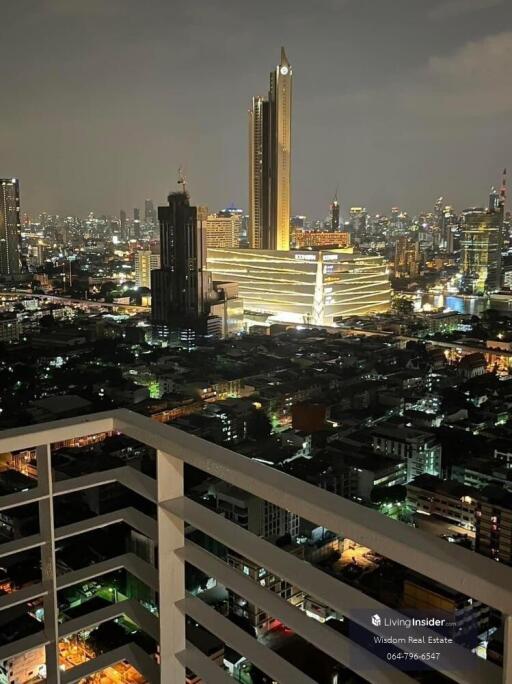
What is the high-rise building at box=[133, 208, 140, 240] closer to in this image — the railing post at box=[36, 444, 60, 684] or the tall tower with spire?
the tall tower with spire

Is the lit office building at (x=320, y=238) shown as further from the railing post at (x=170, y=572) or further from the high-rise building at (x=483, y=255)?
the railing post at (x=170, y=572)

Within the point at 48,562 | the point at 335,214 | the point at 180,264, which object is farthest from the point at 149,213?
the point at 48,562

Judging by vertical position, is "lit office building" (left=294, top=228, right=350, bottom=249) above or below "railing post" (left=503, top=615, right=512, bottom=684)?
above

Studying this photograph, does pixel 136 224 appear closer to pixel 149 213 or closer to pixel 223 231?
pixel 149 213

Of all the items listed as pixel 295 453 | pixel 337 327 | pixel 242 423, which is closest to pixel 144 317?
pixel 337 327

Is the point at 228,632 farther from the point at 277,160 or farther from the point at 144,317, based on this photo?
the point at 277,160

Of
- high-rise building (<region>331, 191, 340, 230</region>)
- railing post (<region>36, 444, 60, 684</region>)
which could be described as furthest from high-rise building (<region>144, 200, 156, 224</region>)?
railing post (<region>36, 444, 60, 684</region>)
